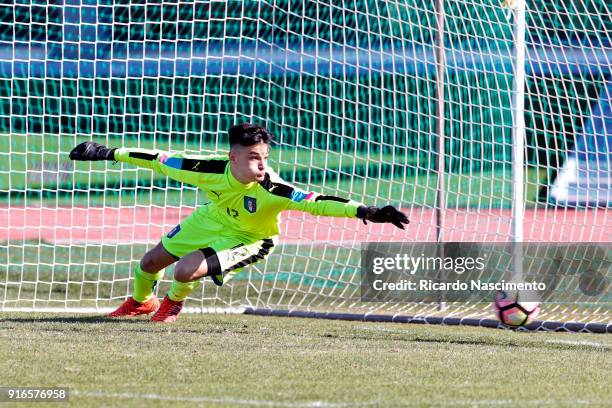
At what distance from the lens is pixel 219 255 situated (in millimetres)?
8016

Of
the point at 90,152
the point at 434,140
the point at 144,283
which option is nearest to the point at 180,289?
the point at 144,283

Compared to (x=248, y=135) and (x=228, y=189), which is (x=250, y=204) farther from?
(x=248, y=135)

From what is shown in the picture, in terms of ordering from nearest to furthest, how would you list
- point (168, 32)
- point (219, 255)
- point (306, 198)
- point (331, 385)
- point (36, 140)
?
point (331, 385) < point (306, 198) < point (219, 255) < point (168, 32) < point (36, 140)

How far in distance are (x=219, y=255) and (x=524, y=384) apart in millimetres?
2902

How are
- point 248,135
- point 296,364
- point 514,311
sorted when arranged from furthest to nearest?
point 514,311 → point 248,135 → point 296,364

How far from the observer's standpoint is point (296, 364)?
20.8ft

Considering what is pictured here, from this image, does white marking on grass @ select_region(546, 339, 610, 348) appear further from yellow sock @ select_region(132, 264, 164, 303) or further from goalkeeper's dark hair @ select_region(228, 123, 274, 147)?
yellow sock @ select_region(132, 264, 164, 303)

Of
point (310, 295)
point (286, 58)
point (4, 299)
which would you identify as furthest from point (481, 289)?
point (4, 299)

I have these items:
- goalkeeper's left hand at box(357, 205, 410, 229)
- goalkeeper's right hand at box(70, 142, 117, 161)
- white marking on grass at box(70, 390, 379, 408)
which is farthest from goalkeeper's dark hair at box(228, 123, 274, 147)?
white marking on grass at box(70, 390, 379, 408)

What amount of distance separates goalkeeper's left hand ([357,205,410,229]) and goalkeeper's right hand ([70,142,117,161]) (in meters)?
2.18

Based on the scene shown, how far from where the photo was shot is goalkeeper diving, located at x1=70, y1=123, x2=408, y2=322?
7.80m

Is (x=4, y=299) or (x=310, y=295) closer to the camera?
(x=4, y=299)

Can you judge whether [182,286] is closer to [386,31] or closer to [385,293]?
[385,293]

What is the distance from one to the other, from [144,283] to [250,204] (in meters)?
1.28
